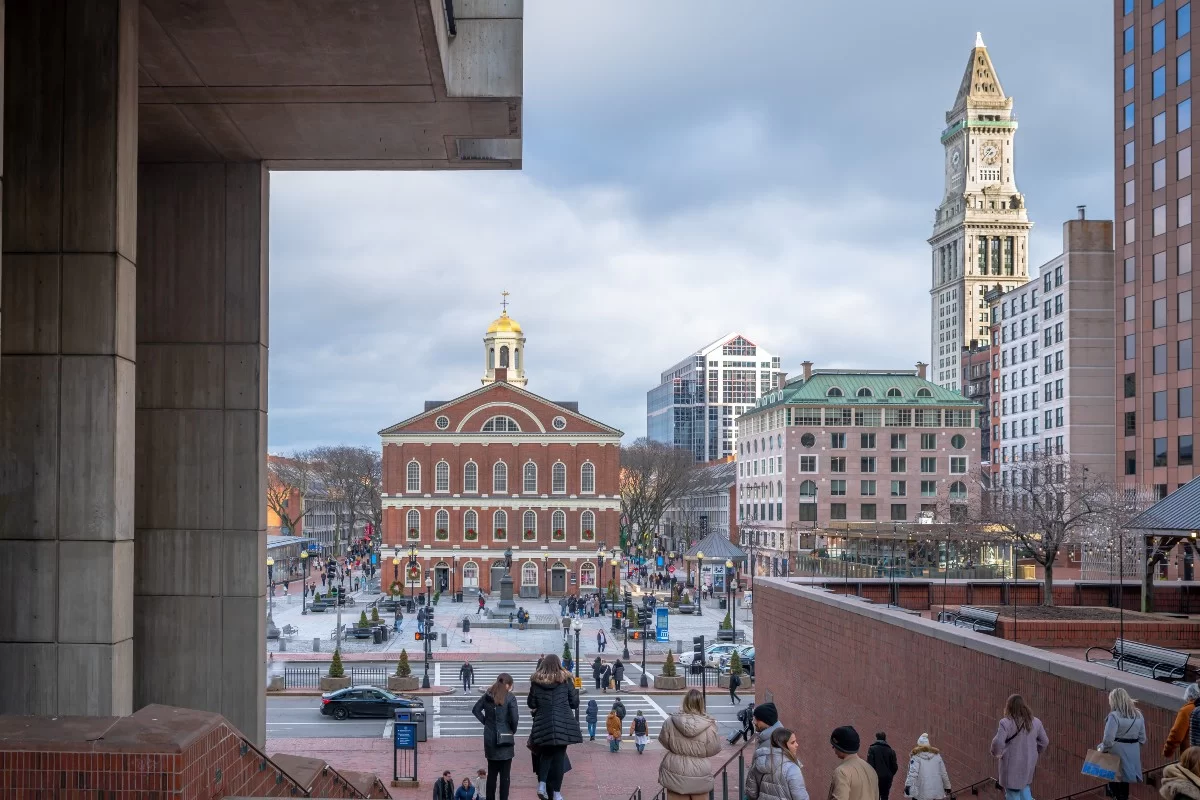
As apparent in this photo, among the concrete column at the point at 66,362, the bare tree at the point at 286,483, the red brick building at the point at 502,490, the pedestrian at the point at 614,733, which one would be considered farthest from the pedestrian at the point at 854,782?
the bare tree at the point at 286,483

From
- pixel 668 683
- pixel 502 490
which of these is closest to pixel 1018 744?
pixel 668 683

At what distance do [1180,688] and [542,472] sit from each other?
69.7 meters

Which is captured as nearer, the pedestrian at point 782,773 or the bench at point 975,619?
the pedestrian at point 782,773

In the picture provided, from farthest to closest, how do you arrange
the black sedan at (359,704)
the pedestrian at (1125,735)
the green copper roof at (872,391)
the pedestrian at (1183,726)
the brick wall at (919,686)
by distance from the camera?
the green copper roof at (872,391) < the black sedan at (359,704) < the brick wall at (919,686) < the pedestrian at (1125,735) < the pedestrian at (1183,726)

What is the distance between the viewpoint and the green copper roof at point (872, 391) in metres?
83.9

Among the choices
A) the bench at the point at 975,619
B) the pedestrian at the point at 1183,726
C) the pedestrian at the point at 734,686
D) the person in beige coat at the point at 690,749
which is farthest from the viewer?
the pedestrian at the point at 734,686

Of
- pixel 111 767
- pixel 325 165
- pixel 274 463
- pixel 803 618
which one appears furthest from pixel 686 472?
pixel 111 767

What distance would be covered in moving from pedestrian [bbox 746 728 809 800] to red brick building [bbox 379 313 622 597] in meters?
72.2

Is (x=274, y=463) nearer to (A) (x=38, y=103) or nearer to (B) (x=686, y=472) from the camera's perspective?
(B) (x=686, y=472)

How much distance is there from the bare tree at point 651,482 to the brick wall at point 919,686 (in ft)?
251

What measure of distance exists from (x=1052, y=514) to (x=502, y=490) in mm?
50411

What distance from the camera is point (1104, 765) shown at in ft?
35.1

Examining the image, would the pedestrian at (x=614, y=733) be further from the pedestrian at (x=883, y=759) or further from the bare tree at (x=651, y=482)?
the bare tree at (x=651, y=482)

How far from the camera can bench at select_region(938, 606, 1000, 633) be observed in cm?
1945
